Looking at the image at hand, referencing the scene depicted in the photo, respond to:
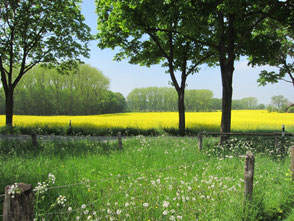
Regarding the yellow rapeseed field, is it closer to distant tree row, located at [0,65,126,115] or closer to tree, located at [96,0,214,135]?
tree, located at [96,0,214,135]

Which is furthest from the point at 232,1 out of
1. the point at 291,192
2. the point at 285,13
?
the point at 291,192

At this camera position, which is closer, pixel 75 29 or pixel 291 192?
pixel 291 192

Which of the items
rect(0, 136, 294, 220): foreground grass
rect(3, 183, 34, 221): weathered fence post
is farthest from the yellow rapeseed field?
rect(3, 183, 34, 221): weathered fence post

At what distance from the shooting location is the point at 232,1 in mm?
7629

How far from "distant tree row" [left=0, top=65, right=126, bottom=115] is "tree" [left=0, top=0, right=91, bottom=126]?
26.0 metres

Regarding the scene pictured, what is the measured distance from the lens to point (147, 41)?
A: 15539 mm

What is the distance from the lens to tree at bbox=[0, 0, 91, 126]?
14617 mm

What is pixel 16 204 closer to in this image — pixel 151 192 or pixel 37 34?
pixel 151 192

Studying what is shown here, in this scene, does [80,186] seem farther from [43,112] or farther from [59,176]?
[43,112]

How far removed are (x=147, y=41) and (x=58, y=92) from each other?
115 feet

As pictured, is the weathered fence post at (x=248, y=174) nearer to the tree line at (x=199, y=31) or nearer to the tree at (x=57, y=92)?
the tree line at (x=199, y=31)

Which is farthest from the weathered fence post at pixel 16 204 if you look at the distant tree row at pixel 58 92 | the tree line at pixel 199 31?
the distant tree row at pixel 58 92

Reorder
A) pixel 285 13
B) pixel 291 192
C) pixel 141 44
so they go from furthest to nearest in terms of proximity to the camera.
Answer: pixel 141 44 → pixel 285 13 → pixel 291 192

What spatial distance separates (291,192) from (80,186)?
475 cm
